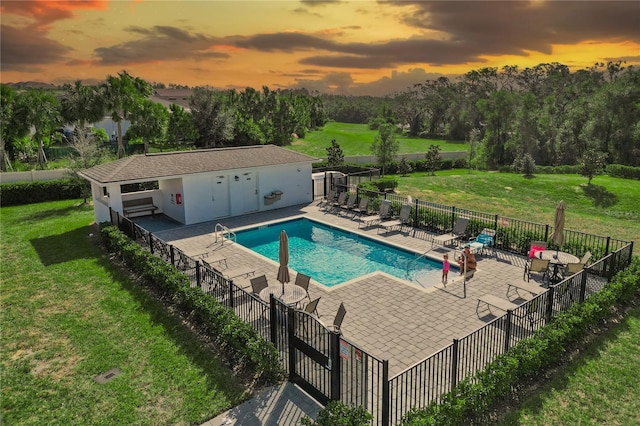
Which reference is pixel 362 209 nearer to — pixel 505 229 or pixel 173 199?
pixel 505 229

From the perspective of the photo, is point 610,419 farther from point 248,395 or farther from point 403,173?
point 403,173

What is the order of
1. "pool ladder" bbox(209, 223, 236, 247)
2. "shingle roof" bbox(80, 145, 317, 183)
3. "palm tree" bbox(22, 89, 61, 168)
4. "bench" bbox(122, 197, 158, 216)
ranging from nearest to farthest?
"pool ladder" bbox(209, 223, 236, 247) → "shingle roof" bbox(80, 145, 317, 183) → "bench" bbox(122, 197, 158, 216) → "palm tree" bbox(22, 89, 61, 168)

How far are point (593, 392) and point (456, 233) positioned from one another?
9.98 meters

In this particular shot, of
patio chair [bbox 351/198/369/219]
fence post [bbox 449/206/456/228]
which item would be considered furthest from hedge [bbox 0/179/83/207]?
fence post [bbox 449/206/456/228]

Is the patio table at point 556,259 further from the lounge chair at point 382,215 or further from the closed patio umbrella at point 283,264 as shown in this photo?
the closed patio umbrella at point 283,264

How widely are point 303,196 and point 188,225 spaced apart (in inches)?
301

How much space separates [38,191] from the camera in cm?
2745

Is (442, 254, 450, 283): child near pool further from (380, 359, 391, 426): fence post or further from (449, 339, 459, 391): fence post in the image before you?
(380, 359, 391, 426): fence post

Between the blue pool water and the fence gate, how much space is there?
243 inches

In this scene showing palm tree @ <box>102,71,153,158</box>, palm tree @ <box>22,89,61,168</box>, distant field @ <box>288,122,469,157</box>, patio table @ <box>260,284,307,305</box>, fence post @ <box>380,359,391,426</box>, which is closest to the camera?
fence post @ <box>380,359,391,426</box>

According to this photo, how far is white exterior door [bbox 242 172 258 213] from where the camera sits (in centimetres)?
2306

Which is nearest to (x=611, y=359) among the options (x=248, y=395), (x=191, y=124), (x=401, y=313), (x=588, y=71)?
(x=401, y=313)

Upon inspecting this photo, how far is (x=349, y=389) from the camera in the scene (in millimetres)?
7277

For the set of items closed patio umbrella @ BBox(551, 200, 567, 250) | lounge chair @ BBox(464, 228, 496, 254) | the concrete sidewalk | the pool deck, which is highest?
closed patio umbrella @ BBox(551, 200, 567, 250)
